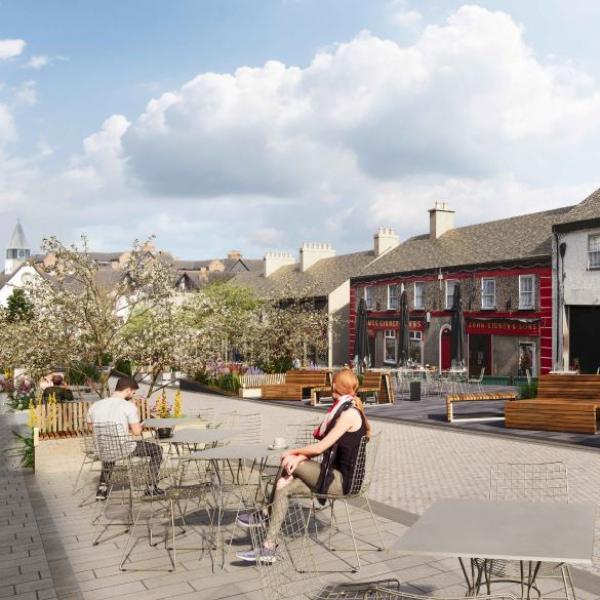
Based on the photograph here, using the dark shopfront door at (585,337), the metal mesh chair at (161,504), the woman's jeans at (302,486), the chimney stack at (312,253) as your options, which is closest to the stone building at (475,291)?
the dark shopfront door at (585,337)

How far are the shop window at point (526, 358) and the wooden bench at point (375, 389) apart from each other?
11.4 metres

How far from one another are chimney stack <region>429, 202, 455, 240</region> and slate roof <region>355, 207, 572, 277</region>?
1.35ft

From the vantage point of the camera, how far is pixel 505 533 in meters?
4.17

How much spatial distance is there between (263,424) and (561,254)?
58.5 ft

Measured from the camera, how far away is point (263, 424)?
1795 cm

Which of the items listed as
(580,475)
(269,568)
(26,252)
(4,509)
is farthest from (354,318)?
(26,252)

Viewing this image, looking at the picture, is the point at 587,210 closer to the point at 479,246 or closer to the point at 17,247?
the point at 479,246

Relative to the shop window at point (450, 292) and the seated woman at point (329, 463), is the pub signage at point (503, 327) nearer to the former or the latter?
the shop window at point (450, 292)

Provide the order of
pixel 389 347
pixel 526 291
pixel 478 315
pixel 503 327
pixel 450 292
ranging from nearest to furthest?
pixel 526 291
pixel 503 327
pixel 478 315
pixel 450 292
pixel 389 347

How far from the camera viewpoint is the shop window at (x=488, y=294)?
1334 inches

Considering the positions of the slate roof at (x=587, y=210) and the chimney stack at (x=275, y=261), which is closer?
the slate roof at (x=587, y=210)

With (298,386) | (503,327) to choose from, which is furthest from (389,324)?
(298,386)

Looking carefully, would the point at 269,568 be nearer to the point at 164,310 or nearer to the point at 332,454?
the point at 332,454

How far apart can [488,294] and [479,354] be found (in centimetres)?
309
